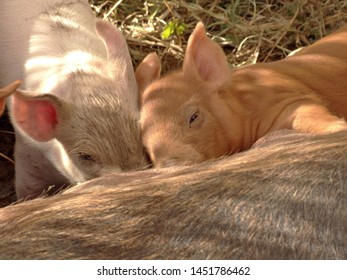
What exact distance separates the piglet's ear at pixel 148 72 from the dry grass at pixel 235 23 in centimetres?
66

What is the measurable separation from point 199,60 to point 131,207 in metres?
1.11

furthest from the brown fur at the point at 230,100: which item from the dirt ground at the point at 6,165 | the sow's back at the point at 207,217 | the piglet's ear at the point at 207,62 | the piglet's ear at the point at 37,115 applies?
the dirt ground at the point at 6,165

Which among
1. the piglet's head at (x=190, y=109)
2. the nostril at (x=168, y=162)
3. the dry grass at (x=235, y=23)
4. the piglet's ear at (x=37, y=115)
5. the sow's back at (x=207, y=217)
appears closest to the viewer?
the sow's back at (x=207, y=217)

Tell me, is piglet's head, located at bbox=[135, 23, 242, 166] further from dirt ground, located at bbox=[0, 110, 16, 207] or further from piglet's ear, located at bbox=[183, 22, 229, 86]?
dirt ground, located at bbox=[0, 110, 16, 207]

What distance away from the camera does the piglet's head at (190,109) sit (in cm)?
254

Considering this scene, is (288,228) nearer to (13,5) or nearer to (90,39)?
(90,39)

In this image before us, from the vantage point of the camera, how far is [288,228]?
5.77 ft

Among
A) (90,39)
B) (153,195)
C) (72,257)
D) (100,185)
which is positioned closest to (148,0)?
(90,39)

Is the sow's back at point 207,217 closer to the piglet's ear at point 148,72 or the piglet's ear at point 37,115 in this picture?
the piglet's ear at point 37,115

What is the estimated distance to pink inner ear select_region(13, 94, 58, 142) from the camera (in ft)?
9.02

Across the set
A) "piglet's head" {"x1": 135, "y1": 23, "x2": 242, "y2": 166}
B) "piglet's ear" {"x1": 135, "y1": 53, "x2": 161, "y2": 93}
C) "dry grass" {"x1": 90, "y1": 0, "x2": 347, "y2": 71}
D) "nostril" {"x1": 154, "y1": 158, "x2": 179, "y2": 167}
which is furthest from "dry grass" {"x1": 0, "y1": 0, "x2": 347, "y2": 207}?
"nostril" {"x1": 154, "y1": 158, "x2": 179, "y2": 167}

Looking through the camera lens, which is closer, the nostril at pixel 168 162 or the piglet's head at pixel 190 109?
the nostril at pixel 168 162

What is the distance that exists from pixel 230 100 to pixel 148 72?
0.35 metres

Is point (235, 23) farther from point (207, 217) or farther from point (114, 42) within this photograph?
point (207, 217)
